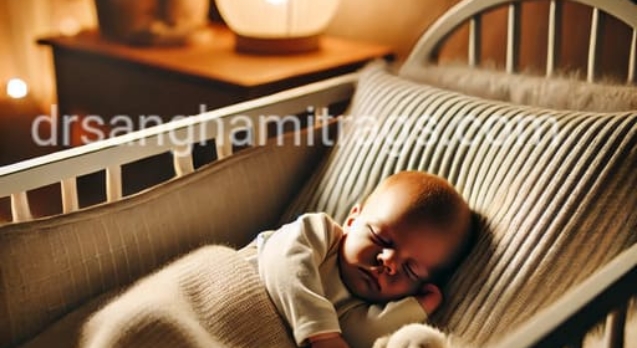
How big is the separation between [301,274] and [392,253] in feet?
0.39

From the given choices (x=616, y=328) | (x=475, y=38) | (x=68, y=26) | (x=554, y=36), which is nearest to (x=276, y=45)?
(x=475, y=38)

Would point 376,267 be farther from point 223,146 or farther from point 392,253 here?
point 223,146

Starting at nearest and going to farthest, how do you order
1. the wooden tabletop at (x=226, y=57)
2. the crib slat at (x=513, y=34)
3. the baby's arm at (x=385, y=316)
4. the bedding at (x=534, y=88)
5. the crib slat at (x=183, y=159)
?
the baby's arm at (x=385, y=316) → the bedding at (x=534, y=88) → the crib slat at (x=183, y=159) → the crib slat at (x=513, y=34) → the wooden tabletop at (x=226, y=57)

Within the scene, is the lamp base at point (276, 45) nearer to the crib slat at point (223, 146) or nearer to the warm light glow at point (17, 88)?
the crib slat at point (223, 146)

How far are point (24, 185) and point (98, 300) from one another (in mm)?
178

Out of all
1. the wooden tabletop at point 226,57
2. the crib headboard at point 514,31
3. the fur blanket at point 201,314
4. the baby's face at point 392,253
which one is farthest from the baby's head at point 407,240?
the wooden tabletop at point 226,57

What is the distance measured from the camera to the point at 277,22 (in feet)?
5.90

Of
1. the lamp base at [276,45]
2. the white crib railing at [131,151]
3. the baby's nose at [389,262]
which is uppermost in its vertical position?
the lamp base at [276,45]

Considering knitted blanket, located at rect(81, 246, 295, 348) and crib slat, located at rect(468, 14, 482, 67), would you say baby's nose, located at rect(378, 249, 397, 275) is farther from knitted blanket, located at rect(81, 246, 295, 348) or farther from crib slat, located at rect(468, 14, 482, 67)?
crib slat, located at rect(468, 14, 482, 67)

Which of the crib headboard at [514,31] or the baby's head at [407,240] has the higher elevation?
the crib headboard at [514,31]

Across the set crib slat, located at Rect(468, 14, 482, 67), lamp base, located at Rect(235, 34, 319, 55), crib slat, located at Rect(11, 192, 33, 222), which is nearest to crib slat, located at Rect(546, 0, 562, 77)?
crib slat, located at Rect(468, 14, 482, 67)

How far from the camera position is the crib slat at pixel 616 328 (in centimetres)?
73

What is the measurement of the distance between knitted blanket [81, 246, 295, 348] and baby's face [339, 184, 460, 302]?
121 mm

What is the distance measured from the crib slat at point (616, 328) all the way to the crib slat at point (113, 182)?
70 centimetres
